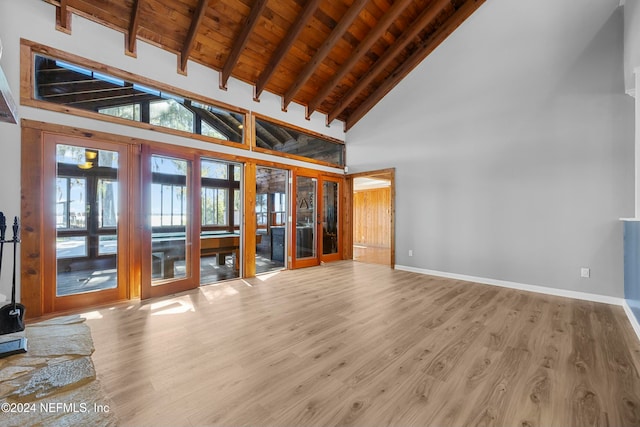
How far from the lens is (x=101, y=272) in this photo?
130 inches

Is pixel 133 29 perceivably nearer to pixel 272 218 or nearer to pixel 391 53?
pixel 391 53

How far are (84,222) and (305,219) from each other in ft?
12.2

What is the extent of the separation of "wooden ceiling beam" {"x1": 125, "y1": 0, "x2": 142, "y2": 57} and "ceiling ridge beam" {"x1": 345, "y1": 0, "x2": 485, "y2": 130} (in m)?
4.41

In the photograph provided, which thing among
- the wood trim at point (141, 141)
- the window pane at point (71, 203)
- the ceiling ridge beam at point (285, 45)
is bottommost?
the window pane at point (71, 203)

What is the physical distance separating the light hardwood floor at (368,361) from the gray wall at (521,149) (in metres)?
Result: 0.88

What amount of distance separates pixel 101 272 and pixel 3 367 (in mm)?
1709

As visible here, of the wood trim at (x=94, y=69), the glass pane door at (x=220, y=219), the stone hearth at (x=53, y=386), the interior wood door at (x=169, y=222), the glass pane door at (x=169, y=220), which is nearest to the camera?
the stone hearth at (x=53, y=386)

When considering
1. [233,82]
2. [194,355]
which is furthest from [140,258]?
[233,82]

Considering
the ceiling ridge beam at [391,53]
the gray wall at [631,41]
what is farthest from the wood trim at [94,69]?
the gray wall at [631,41]

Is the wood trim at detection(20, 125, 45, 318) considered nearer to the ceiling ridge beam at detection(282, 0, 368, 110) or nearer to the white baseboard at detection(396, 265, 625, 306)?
the ceiling ridge beam at detection(282, 0, 368, 110)

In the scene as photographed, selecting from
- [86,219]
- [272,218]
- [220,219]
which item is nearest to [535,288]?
[272,218]

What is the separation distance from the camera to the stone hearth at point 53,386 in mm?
1380

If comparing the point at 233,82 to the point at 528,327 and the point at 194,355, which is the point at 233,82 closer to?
the point at 194,355

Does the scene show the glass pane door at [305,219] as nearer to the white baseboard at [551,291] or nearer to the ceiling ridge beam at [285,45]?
the ceiling ridge beam at [285,45]
